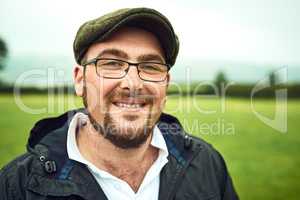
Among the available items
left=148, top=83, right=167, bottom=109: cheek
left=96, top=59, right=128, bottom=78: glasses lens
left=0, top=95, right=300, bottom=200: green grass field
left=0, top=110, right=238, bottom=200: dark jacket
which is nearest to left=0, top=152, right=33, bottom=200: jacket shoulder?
left=0, top=110, right=238, bottom=200: dark jacket

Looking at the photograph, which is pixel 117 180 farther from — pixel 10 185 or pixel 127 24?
pixel 127 24

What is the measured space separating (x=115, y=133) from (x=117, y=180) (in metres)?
0.19

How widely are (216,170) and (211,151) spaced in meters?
0.10

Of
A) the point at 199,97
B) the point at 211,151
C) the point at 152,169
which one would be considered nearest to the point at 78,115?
the point at 152,169

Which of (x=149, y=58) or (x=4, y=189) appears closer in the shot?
(x=4, y=189)

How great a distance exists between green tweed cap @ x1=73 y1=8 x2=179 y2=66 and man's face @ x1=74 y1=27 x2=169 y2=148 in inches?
1.1

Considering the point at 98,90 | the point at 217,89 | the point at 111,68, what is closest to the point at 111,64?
the point at 111,68

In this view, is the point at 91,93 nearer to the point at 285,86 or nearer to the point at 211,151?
the point at 211,151

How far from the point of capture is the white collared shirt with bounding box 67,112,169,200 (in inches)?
52.7

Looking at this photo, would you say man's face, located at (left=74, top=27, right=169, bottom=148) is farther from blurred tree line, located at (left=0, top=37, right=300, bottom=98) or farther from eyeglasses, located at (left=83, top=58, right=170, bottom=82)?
blurred tree line, located at (left=0, top=37, right=300, bottom=98)

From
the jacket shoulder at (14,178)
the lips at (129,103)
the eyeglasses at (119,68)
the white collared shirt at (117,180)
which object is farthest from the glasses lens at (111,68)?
the jacket shoulder at (14,178)

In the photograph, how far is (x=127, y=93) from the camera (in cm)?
136

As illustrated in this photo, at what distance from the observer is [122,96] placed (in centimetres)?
137

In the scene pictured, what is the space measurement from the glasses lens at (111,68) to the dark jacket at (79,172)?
0.28m
